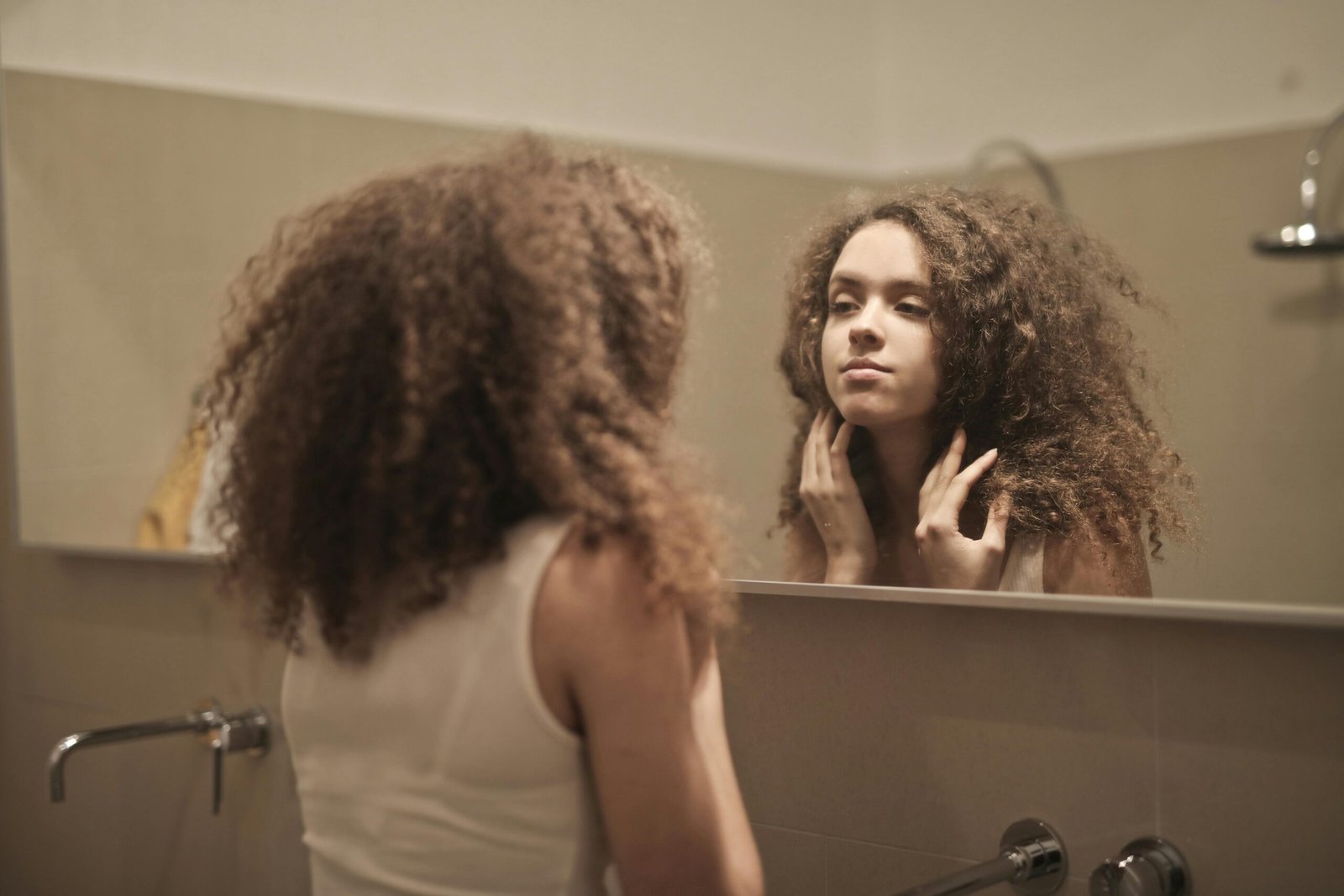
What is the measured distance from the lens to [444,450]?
0.68m

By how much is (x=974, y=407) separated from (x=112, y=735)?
3.03 ft

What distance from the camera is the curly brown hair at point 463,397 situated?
0.67 m

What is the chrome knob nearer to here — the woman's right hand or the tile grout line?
the tile grout line

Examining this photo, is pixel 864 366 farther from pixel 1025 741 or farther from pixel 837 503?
pixel 1025 741

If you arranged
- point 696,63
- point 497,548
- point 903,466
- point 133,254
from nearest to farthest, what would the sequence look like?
point 497,548 < point 903,466 < point 133,254 < point 696,63

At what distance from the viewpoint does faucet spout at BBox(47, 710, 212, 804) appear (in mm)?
1228

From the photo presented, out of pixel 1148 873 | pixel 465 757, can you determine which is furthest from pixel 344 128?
pixel 1148 873

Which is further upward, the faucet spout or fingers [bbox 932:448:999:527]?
fingers [bbox 932:448:999:527]

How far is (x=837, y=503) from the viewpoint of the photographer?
0.95m

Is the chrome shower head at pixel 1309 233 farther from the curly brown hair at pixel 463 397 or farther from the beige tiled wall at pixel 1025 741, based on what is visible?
the curly brown hair at pixel 463 397

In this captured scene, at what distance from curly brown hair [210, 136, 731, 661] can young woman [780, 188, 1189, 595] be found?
23 cm

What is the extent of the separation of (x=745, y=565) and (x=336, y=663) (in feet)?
1.20

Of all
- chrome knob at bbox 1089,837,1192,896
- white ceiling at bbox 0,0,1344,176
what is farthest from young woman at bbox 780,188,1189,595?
white ceiling at bbox 0,0,1344,176

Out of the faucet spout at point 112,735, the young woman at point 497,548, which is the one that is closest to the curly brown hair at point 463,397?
the young woman at point 497,548
